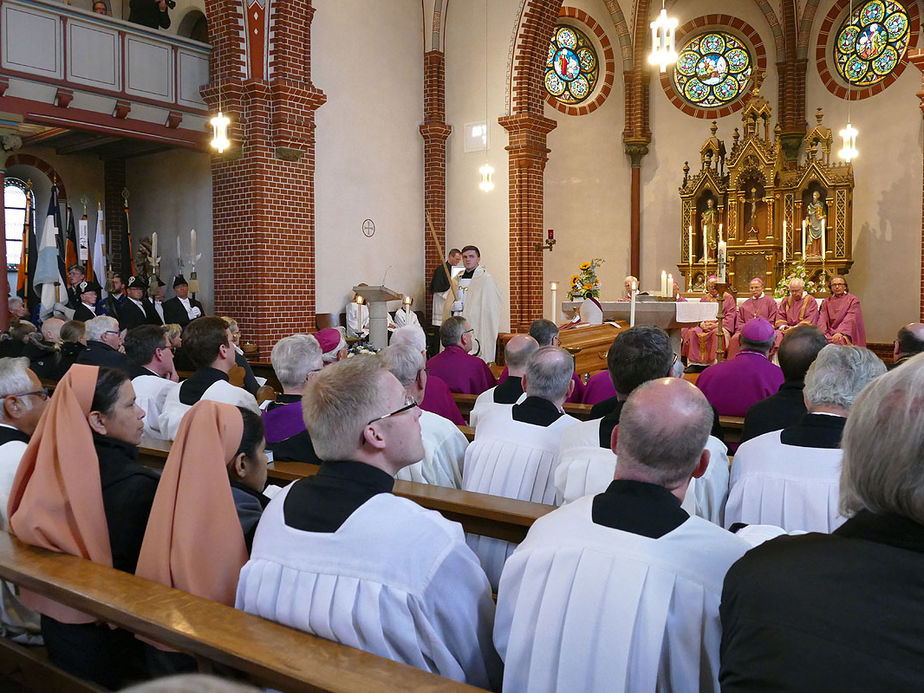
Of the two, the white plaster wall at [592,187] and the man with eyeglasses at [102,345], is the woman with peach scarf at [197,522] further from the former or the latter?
the white plaster wall at [592,187]

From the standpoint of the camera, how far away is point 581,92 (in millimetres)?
16766

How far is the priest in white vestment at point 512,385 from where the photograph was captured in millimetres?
4395

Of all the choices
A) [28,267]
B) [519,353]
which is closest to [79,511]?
[519,353]

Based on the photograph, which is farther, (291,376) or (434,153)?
(434,153)

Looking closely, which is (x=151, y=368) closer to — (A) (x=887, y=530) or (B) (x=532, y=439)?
(B) (x=532, y=439)

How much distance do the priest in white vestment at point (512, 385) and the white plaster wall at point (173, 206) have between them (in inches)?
309

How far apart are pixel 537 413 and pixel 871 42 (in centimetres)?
1414

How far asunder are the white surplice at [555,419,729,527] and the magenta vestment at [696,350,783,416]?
2.03m

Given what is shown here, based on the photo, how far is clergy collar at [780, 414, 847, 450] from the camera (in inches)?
117

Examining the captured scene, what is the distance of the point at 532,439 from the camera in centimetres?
372

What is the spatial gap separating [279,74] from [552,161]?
7.09 m

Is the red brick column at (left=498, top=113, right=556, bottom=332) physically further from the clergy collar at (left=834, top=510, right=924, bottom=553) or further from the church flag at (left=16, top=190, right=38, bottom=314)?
the clergy collar at (left=834, top=510, right=924, bottom=553)

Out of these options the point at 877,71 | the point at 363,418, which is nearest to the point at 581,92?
the point at 877,71

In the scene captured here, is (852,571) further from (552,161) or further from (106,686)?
(552,161)
